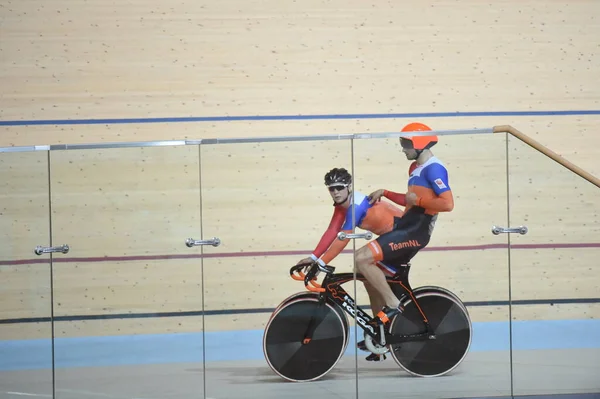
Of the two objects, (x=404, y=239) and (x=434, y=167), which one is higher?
(x=434, y=167)

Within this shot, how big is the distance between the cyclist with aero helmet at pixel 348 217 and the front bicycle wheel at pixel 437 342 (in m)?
0.23

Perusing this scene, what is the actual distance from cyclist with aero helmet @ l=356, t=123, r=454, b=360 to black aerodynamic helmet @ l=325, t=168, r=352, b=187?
0.54 feet

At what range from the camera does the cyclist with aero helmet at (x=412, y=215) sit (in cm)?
471

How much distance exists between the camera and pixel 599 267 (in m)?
4.85

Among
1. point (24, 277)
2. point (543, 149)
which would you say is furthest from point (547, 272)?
point (24, 277)

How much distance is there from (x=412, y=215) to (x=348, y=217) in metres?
0.34

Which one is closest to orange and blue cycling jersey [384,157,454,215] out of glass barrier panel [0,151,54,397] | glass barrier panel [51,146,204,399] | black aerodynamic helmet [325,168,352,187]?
black aerodynamic helmet [325,168,352,187]

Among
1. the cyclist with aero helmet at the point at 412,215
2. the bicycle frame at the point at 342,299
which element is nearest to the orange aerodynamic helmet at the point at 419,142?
the cyclist with aero helmet at the point at 412,215

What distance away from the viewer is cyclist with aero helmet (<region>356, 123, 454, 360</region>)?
471 centimetres

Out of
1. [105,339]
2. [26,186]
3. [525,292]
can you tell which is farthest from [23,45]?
[525,292]

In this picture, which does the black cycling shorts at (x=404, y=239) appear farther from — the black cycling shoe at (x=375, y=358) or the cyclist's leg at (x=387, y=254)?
the black cycling shoe at (x=375, y=358)

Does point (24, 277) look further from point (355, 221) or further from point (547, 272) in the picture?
point (547, 272)

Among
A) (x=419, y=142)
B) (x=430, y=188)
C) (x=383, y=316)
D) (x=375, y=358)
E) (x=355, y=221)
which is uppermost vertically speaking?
(x=419, y=142)

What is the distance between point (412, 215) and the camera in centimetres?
473
